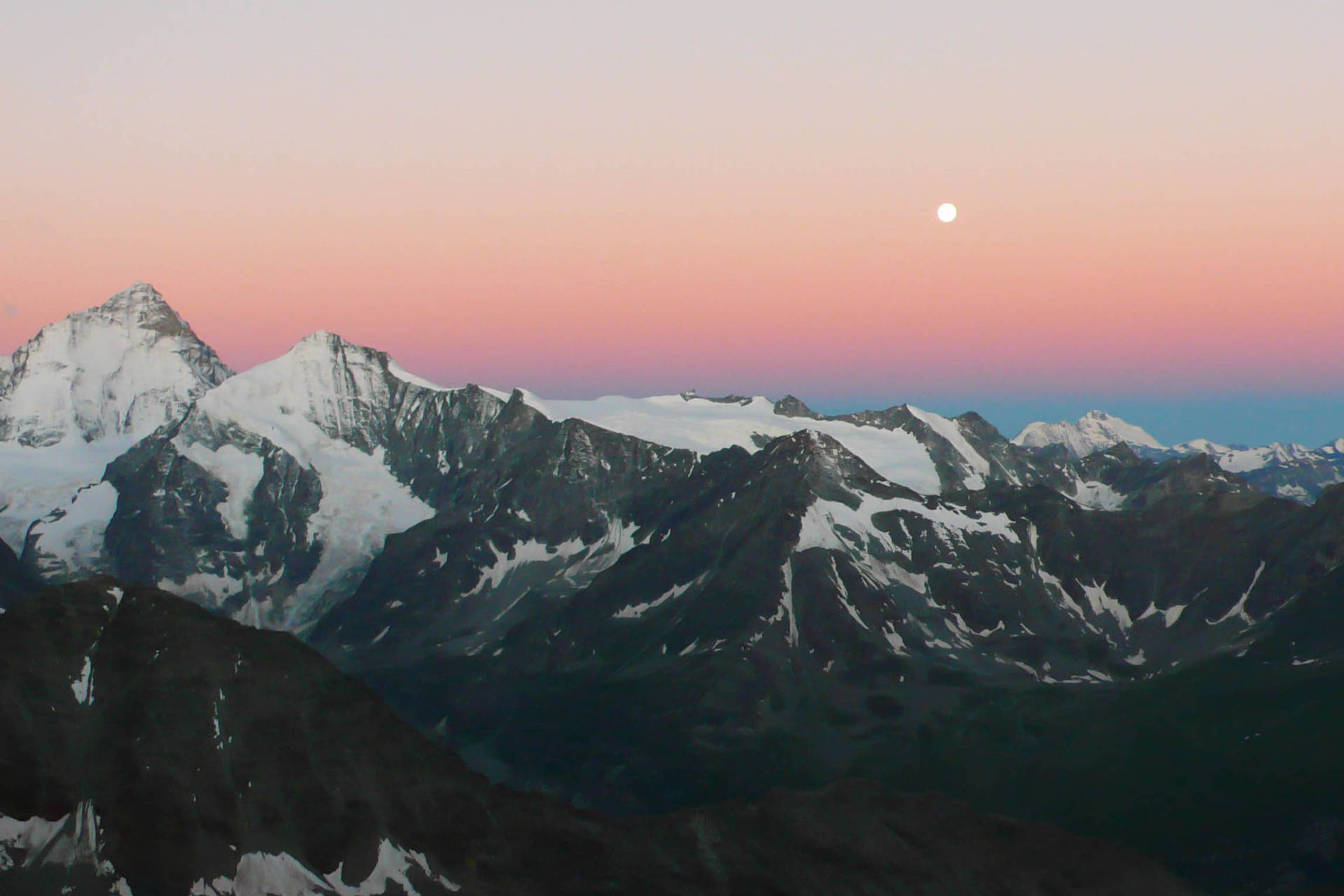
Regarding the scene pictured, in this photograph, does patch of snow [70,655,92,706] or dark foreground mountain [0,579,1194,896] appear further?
patch of snow [70,655,92,706]

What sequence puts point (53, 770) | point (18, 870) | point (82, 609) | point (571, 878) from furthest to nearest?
1. point (82, 609)
2. point (571, 878)
3. point (53, 770)
4. point (18, 870)

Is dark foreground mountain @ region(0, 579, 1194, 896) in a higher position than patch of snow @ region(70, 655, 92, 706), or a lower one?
lower

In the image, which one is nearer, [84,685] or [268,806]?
[268,806]

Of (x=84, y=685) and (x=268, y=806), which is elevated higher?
(x=84, y=685)

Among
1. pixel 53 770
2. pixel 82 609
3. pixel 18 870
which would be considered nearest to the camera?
pixel 18 870

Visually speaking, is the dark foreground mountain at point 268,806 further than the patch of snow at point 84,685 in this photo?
No

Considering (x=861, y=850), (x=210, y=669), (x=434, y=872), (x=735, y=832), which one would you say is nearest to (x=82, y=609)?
(x=210, y=669)

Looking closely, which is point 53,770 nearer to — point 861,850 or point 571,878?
point 571,878

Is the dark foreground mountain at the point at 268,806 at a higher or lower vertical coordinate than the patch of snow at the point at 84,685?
lower
